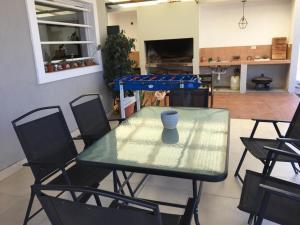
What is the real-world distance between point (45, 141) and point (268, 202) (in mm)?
1572

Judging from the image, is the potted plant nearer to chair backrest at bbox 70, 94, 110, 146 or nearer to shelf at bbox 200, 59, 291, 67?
chair backrest at bbox 70, 94, 110, 146

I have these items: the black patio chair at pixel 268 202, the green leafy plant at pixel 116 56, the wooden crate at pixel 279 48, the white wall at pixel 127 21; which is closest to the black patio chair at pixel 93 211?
the black patio chair at pixel 268 202

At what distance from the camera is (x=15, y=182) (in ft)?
8.85

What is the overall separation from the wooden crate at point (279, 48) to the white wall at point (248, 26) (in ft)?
0.64

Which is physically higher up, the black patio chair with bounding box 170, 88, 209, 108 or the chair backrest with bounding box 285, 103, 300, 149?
the black patio chair with bounding box 170, 88, 209, 108

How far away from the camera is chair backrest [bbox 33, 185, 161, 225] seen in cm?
84

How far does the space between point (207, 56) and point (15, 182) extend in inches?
227

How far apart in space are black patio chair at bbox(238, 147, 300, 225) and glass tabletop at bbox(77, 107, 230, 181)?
0.24m

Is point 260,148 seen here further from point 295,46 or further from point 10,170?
point 295,46

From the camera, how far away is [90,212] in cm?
90

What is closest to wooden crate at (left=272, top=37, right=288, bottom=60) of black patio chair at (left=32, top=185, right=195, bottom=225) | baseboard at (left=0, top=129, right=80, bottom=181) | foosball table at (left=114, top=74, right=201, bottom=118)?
foosball table at (left=114, top=74, right=201, bottom=118)

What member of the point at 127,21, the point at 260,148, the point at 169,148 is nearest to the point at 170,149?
the point at 169,148

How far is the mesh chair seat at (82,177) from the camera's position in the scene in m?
1.85

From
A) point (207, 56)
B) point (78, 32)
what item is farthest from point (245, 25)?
point (78, 32)
